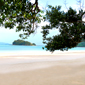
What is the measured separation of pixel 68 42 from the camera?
7656 mm

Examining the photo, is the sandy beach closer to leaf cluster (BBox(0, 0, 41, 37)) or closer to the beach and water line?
the beach and water line

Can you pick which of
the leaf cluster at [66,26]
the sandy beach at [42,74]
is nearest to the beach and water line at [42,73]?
the sandy beach at [42,74]

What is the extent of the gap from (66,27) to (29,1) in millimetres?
3807

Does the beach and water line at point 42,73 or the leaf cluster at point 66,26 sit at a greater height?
the leaf cluster at point 66,26

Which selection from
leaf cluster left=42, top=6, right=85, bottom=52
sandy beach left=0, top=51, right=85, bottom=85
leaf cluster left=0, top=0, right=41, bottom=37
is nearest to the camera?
leaf cluster left=0, top=0, right=41, bottom=37

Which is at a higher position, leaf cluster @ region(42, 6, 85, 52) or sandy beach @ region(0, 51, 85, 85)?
leaf cluster @ region(42, 6, 85, 52)

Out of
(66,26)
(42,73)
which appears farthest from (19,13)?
(42,73)

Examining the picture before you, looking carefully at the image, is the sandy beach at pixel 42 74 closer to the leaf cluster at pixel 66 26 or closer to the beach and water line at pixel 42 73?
the beach and water line at pixel 42 73

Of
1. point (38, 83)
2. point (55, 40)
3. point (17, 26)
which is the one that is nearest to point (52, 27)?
point (55, 40)

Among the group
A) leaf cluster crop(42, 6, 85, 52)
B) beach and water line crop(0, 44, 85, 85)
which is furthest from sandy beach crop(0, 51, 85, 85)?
leaf cluster crop(42, 6, 85, 52)

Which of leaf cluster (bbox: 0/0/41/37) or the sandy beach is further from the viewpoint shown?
the sandy beach

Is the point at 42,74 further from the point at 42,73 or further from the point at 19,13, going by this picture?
the point at 19,13

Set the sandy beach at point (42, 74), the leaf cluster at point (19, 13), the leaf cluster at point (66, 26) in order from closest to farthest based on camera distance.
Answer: the leaf cluster at point (19, 13)
the sandy beach at point (42, 74)
the leaf cluster at point (66, 26)

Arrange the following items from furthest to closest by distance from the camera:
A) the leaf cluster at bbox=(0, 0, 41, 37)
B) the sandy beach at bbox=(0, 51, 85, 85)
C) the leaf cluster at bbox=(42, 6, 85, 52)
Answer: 1. the leaf cluster at bbox=(42, 6, 85, 52)
2. the sandy beach at bbox=(0, 51, 85, 85)
3. the leaf cluster at bbox=(0, 0, 41, 37)
